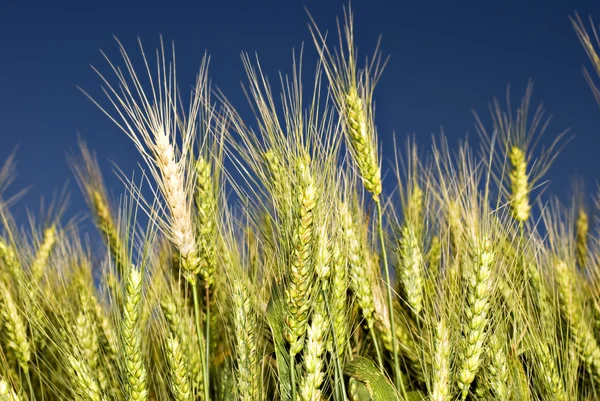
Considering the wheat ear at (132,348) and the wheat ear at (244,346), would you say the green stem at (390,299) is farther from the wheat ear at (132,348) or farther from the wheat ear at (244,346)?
the wheat ear at (132,348)

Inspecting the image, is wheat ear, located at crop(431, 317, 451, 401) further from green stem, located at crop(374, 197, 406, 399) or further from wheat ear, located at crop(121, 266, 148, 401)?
wheat ear, located at crop(121, 266, 148, 401)

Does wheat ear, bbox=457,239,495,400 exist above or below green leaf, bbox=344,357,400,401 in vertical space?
above

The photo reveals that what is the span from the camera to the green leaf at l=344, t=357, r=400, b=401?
169cm

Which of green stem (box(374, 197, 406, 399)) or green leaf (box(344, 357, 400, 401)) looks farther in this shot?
green stem (box(374, 197, 406, 399))

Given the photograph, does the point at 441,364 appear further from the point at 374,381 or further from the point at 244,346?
the point at 244,346

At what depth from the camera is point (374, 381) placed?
1698 millimetres

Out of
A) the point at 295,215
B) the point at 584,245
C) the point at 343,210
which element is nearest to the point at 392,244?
the point at 343,210

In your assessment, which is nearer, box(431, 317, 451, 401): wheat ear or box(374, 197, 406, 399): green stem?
box(431, 317, 451, 401): wheat ear

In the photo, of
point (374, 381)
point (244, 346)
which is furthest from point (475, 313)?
point (244, 346)

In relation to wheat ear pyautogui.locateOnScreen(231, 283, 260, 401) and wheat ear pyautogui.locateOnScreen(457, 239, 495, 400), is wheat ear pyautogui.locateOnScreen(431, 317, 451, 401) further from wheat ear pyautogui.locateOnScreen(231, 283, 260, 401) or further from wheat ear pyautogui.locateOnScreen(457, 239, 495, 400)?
wheat ear pyautogui.locateOnScreen(231, 283, 260, 401)

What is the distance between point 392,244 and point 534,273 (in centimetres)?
54

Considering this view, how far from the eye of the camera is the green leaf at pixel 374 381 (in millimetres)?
1686

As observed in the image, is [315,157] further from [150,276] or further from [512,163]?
[512,163]

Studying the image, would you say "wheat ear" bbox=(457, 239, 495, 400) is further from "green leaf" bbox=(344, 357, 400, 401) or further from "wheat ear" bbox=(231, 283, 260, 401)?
"wheat ear" bbox=(231, 283, 260, 401)
